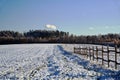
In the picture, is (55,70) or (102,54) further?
(102,54)

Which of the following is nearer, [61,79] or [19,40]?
[61,79]

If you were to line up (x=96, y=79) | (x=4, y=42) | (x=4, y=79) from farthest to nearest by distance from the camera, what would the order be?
1. (x=4, y=42)
2. (x=4, y=79)
3. (x=96, y=79)

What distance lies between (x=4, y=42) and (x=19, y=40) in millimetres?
8060

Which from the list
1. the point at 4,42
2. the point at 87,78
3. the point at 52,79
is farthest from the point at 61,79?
the point at 4,42

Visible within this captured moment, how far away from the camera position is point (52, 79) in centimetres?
1417

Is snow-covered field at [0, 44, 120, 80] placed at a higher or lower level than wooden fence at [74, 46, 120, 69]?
lower

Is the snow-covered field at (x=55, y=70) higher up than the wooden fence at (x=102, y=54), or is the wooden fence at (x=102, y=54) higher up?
the wooden fence at (x=102, y=54)

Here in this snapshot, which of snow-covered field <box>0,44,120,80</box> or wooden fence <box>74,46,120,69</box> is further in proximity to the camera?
wooden fence <box>74,46,120,69</box>

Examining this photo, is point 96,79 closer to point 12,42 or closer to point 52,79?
point 52,79

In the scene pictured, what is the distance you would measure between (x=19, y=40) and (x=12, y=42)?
412 cm

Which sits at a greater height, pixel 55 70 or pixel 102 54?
pixel 102 54

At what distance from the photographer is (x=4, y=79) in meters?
14.7

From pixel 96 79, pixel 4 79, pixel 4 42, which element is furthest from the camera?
pixel 4 42

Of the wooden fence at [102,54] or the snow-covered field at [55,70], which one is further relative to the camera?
the wooden fence at [102,54]
